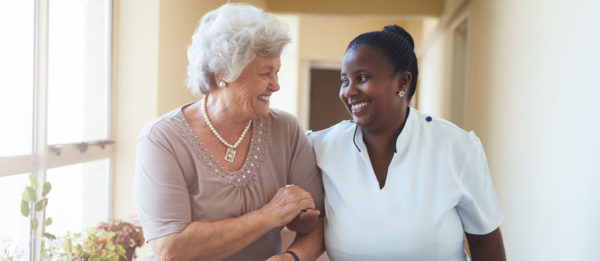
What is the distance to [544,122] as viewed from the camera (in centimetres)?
218

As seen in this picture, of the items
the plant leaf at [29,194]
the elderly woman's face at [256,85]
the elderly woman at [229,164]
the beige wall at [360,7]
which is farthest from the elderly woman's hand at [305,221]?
the beige wall at [360,7]

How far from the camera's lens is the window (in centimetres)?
198

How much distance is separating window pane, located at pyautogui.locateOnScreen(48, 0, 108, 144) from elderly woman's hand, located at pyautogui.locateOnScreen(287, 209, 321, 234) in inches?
54.0

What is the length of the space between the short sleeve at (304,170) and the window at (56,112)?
36.9 inches

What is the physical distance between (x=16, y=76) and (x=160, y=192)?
3.56 ft

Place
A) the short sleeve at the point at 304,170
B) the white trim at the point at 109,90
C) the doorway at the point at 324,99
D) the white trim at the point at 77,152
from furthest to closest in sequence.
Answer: the doorway at the point at 324,99 < the white trim at the point at 109,90 < the white trim at the point at 77,152 < the short sleeve at the point at 304,170

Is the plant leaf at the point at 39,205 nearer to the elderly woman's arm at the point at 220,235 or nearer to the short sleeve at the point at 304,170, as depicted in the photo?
the elderly woman's arm at the point at 220,235

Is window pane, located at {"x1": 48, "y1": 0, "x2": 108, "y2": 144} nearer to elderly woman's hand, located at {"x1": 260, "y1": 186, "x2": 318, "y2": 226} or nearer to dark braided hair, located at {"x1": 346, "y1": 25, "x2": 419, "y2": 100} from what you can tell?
elderly woman's hand, located at {"x1": 260, "y1": 186, "x2": 318, "y2": 226}

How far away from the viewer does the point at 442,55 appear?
5598 millimetres

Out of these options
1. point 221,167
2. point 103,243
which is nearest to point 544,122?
point 221,167

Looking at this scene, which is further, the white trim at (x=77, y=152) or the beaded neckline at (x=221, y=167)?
the white trim at (x=77, y=152)

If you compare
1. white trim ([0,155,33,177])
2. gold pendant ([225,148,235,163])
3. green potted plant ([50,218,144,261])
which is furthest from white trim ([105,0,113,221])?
gold pendant ([225,148,235,163])

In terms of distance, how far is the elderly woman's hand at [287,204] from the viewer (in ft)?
4.62

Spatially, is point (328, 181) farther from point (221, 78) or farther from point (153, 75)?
point (153, 75)
